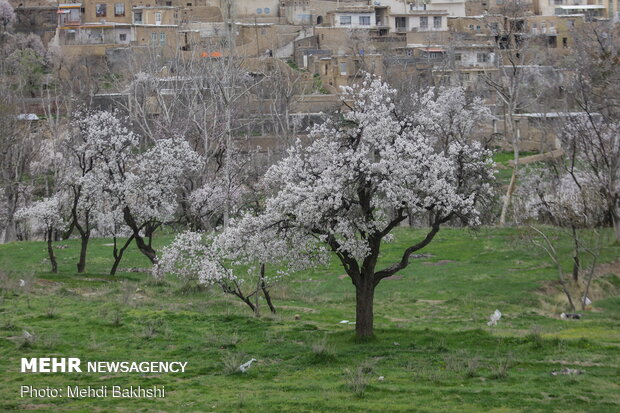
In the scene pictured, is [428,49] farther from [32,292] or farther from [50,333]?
[50,333]

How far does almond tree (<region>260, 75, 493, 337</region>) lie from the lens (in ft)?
75.8

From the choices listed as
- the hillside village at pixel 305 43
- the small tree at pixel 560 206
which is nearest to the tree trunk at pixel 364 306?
the small tree at pixel 560 206

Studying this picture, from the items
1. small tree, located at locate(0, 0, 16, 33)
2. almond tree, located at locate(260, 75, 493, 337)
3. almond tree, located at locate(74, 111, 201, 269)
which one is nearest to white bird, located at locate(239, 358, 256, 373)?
almond tree, located at locate(260, 75, 493, 337)

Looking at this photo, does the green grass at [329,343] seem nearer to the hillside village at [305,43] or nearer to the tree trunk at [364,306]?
the tree trunk at [364,306]

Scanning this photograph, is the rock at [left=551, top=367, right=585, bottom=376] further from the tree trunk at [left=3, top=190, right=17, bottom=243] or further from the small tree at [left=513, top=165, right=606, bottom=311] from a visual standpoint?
the tree trunk at [left=3, top=190, right=17, bottom=243]

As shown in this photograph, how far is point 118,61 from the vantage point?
102500mm

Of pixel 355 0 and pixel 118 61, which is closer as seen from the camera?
pixel 118 61

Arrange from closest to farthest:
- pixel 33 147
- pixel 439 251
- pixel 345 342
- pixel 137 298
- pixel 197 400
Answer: pixel 197 400 → pixel 345 342 → pixel 137 298 → pixel 439 251 → pixel 33 147

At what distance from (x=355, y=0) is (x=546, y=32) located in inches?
932

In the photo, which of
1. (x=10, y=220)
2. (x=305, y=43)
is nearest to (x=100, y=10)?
(x=305, y=43)

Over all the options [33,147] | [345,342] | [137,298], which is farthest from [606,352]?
[33,147]

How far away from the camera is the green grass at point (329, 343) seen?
18.9m

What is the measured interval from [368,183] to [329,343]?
3.81 meters

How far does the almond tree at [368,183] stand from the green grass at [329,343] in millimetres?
2473
